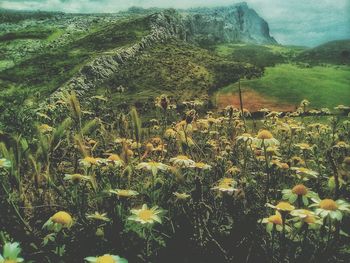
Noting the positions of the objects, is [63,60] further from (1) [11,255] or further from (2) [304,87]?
(1) [11,255]

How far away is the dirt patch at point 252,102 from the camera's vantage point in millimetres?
42159

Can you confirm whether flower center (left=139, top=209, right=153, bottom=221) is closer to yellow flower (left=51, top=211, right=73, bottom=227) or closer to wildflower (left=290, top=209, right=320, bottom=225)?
yellow flower (left=51, top=211, right=73, bottom=227)

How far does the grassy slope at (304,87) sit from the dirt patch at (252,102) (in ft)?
4.36

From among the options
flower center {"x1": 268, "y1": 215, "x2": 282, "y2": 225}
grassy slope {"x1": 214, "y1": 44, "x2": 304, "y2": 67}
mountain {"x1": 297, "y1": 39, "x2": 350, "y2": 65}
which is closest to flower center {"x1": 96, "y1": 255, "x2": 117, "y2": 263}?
flower center {"x1": 268, "y1": 215, "x2": 282, "y2": 225}

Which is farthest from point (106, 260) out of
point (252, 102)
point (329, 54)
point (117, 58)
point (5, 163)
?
point (329, 54)

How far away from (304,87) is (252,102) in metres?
9.80

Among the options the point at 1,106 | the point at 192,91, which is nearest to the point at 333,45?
the point at 192,91

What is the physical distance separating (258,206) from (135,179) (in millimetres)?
1275

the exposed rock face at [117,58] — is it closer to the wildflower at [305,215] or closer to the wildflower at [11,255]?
the wildflower at [305,215]

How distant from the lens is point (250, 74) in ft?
205

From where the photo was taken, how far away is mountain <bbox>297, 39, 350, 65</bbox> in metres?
106

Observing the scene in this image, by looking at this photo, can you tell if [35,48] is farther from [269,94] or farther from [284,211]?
[284,211]

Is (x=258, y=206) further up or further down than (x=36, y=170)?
further down

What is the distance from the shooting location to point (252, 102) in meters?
44.8
